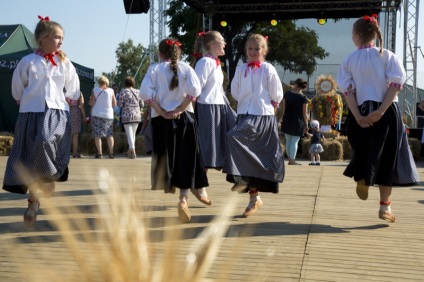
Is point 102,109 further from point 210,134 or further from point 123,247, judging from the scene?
point 123,247

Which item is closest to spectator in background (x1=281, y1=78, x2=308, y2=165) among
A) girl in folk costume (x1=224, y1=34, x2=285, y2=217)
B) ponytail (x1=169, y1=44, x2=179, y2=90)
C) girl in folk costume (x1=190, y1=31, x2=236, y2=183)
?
girl in folk costume (x1=190, y1=31, x2=236, y2=183)

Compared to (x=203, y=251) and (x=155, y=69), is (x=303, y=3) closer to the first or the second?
(x=155, y=69)

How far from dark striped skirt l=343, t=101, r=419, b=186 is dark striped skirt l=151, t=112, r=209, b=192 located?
110 cm

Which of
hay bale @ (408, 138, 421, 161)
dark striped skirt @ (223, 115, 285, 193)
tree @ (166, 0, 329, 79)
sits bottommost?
hay bale @ (408, 138, 421, 161)

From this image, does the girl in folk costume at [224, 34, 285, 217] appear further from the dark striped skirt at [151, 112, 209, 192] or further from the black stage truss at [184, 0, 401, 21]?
the black stage truss at [184, 0, 401, 21]

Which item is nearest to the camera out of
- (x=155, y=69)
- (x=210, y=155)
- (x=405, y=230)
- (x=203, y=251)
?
(x=203, y=251)

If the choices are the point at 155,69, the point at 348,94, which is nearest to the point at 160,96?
the point at 155,69

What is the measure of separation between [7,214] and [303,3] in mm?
12183

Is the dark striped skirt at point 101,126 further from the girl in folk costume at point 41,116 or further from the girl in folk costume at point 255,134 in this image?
the girl in folk costume at point 41,116

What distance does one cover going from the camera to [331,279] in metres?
2.76

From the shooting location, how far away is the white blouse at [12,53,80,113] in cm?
414

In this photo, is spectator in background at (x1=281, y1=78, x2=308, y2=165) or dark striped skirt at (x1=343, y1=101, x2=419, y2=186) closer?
dark striped skirt at (x1=343, y1=101, x2=419, y2=186)

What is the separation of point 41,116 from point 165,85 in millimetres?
881

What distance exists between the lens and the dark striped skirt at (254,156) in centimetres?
451
